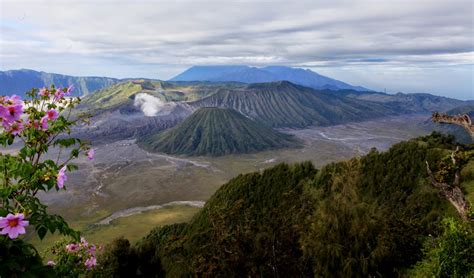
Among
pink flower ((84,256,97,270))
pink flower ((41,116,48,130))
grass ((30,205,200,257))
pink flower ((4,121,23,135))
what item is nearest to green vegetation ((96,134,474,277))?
pink flower ((84,256,97,270))

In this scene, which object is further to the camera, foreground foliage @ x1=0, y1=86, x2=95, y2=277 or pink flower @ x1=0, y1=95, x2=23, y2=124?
pink flower @ x1=0, y1=95, x2=23, y2=124

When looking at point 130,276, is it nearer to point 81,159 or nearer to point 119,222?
point 119,222

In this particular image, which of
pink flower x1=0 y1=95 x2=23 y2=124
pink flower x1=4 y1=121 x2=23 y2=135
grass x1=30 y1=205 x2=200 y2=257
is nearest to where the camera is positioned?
pink flower x1=0 y1=95 x2=23 y2=124

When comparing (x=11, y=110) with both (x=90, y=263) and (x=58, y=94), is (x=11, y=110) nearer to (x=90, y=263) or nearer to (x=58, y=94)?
(x=58, y=94)

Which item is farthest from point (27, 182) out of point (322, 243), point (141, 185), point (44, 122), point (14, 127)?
point (141, 185)

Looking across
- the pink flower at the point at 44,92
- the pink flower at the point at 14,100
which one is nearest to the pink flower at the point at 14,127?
the pink flower at the point at 14,100

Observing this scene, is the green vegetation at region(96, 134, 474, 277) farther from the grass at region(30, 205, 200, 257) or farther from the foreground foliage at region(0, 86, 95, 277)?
the grass at region(30, 205, 200, 257)

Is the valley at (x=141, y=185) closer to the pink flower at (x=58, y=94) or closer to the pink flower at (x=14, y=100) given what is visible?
the pink flower at (x=58, y=94)

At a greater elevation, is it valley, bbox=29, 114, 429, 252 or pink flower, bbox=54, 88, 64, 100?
pink flower, bbox=54, 88, 64, 100
